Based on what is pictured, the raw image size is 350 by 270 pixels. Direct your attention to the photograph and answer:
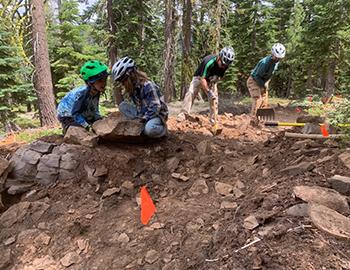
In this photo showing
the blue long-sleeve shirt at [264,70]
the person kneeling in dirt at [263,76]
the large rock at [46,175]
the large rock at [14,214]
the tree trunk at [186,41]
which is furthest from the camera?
the tree trunk at [186,41]

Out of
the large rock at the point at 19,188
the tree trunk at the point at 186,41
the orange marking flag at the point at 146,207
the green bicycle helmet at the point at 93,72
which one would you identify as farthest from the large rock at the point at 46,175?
the tree trunk at the point at 186,41

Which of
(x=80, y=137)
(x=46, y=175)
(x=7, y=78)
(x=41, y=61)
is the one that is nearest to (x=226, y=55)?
(x=80, y=137)

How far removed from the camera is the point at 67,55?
50.5 ft

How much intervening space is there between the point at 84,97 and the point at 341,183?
11.9 ft

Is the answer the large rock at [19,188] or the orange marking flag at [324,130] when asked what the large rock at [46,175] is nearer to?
the large rock at [19,188]

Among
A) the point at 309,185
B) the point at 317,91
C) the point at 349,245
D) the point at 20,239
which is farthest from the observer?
the point at 317,91

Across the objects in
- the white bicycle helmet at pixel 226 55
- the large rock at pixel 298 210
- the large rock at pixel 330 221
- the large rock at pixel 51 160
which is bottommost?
the large rock at pixel 51 160

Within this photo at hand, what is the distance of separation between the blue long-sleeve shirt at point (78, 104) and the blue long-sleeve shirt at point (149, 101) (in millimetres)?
708

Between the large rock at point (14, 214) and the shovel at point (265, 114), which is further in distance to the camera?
the shovel at point (265, 114)

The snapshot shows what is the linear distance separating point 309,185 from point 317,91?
24245mm

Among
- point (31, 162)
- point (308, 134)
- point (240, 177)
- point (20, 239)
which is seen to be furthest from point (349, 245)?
point (31, 162)

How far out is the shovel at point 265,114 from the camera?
268 inches

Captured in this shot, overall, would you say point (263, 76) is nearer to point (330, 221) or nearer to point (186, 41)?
point (330, 221)

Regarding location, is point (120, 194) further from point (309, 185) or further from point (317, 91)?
point (317, 91)
